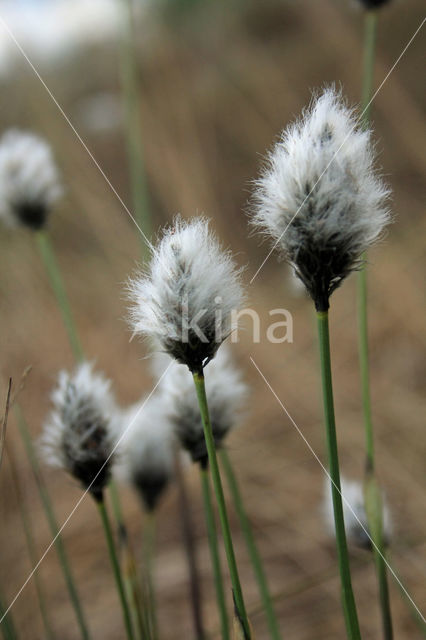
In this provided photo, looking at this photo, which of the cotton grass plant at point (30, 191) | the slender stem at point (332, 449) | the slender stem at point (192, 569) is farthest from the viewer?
the cotton grass plant at point (30, 191)

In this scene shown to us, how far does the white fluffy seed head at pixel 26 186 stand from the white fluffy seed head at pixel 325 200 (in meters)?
0.50

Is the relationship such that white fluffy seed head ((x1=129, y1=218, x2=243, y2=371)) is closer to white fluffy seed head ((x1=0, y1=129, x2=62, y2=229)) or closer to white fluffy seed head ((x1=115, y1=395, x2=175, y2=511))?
white fluffy seed head ((x1=115, y1=395, x2=175, y2=511))

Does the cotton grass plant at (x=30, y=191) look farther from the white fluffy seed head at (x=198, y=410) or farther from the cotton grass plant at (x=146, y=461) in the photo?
the white fluffy seed head at (x=198, y=410)

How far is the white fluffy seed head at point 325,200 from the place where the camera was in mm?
371

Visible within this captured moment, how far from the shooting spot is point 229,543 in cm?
37

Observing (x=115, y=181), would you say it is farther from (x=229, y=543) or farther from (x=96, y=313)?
(x=229, y=543)

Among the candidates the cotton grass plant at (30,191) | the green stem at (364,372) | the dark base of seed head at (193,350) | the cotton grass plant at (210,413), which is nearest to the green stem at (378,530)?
the green stem at (364,372)

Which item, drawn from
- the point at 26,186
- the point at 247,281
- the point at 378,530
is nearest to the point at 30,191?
the point at 26,186

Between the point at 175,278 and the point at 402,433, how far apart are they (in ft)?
3.66

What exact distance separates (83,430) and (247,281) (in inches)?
68.8

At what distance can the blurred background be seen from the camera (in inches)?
40.8

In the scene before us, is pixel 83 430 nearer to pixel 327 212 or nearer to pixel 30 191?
pixel 327 212

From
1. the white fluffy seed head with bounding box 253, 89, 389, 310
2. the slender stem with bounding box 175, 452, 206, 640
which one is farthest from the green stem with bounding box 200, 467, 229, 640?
the white fluffy seed head with bounding box 253, 89, 389, 310

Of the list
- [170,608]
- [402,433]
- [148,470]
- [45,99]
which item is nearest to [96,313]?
[45,99]
